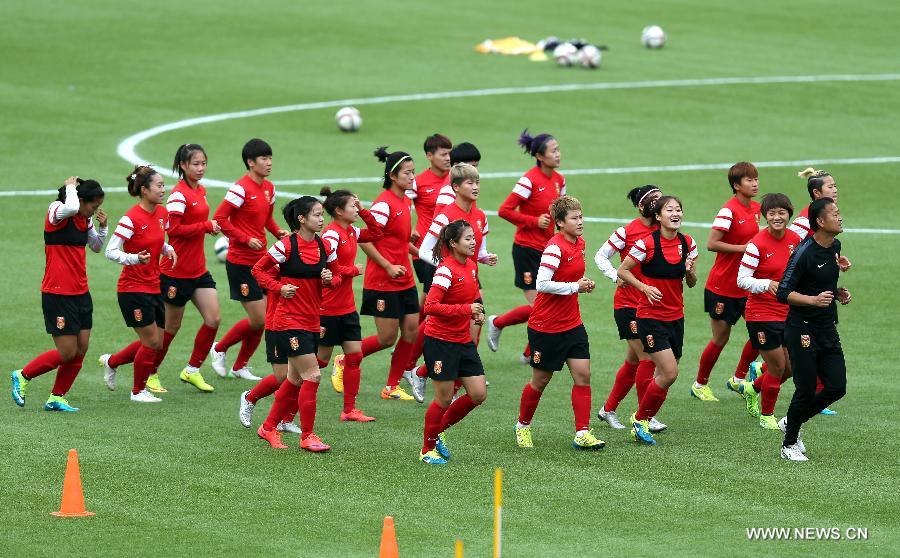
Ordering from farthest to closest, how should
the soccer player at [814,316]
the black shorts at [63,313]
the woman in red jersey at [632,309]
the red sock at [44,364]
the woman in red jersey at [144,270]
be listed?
1. the woman in red jersey at [144,270]
2. the red sock at [44,364]
3. the black shorts at [63,313]
4. the woman in red jersey at [632,309]
5. the soccer player at [814,316]

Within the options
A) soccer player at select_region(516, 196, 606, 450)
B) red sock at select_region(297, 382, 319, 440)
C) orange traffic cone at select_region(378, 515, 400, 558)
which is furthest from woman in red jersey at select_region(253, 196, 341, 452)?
orange traffic cone at select_region(378, 515, 400, 558)

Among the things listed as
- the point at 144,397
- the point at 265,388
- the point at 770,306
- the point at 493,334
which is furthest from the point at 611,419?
the point at 144,397

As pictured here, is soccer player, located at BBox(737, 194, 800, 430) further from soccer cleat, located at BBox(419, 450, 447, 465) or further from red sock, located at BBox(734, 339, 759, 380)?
soccer cleat, located at BBox(419, 450, 447, 465)

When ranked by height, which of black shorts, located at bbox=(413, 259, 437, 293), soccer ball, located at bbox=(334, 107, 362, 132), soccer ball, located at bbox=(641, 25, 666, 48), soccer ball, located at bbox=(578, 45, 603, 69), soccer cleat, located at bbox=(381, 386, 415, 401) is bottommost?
soccer cleat, located at bbox=(381, 386, 415, 401)

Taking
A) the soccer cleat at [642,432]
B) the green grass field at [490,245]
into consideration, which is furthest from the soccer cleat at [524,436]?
the soccer cleat at [642,432]

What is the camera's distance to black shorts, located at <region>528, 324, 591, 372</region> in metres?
13.0

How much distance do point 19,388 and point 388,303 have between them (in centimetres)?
384

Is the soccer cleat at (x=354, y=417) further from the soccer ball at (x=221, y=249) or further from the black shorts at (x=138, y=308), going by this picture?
the soccer ball at (x=221, y=249)

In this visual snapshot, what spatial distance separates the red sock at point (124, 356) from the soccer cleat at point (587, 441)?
16.4 feet

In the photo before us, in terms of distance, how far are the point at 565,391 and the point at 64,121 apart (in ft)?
65.4

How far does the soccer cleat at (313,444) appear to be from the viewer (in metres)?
13.0

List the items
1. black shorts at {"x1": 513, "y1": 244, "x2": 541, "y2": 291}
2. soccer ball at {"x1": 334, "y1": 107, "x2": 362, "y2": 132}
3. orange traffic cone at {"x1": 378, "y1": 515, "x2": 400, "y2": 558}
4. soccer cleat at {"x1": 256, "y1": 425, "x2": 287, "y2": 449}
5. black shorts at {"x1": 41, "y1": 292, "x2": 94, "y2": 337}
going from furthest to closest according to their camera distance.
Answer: soccer ball at {"x1": 334, "y1": 107, "x2": 362, "y2": 132} → black shorts at {"x1": 513, "y1": 244, "x2": 541, "y2": 291} → black shorts at {"x1": 41, "y1": 292, "x2": 94, "y2": 337} → soccer cleat at {"x1": 256, "y1": 425, "x2": 287, "y2": 449} → orange traffic cone at {"x1": 378, "y1": 515, "x2": 400, "y2": 558}

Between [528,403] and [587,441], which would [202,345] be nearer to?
[528,403]

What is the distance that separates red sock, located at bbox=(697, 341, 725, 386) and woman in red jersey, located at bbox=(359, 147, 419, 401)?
9.96ft
